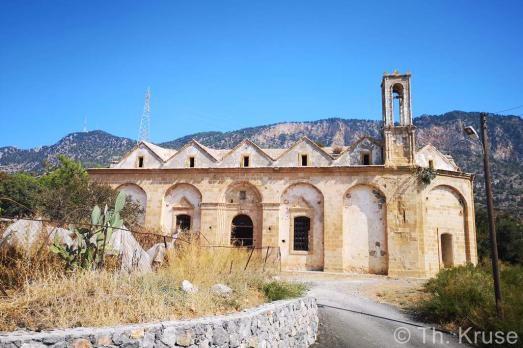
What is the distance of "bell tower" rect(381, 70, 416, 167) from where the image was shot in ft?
69.7

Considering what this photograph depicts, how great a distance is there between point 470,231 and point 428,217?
294cm

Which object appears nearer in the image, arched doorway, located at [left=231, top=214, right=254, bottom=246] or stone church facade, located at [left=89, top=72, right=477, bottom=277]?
stone church facade, located at [left=89, top=72, right=477, bottom=277]

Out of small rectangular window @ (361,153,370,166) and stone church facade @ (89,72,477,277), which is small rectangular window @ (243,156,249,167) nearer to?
stone church facade @ (89,72,477,277)

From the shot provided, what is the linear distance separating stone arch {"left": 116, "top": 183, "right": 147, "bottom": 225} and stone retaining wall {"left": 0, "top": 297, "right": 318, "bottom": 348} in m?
16.2

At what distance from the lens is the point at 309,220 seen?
21.8 metres

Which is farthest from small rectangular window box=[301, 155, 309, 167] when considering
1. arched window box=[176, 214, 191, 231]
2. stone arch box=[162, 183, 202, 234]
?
arched window box=[176, 214, 191, 231]

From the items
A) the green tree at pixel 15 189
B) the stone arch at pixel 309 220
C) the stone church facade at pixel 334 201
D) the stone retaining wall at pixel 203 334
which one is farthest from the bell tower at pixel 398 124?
the green tree at pixel 15 189

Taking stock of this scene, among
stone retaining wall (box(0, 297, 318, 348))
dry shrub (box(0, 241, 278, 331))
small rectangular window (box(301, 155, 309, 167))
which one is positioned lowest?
stone retaining wall (box(0, 297, 318, 348))

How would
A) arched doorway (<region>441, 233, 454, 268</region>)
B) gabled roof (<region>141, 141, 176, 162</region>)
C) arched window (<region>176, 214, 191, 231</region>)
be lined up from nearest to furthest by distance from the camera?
arched doorway (<region>441, 233, 454, 268</region>) < arched window (<region>176, 214, 191, 231</region>) < gabled roof (<region>141, 141, 176, 162</region>)

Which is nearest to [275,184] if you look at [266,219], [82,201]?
[266,219]

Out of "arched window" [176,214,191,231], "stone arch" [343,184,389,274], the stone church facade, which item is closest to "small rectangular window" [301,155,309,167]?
the stone church facade

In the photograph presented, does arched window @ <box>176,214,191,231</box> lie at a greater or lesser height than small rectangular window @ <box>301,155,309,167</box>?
lesser

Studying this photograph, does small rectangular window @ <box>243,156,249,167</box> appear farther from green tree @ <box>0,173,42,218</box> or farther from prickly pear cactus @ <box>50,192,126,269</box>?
green tree @ <box>0,173,42,218</box>

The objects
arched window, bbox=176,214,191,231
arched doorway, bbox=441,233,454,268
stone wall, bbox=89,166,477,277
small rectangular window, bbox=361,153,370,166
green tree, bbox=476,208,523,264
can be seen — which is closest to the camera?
stone wall, bbox=89,166,477,277
